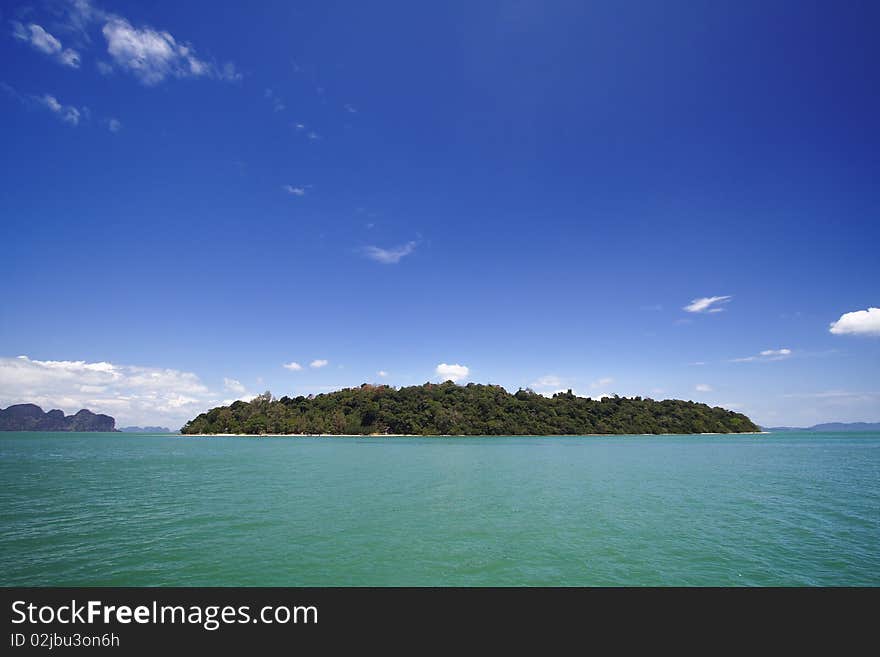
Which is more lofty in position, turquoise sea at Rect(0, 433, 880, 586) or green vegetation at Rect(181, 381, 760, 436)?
green vegetation at Rect(181, 381, 760, 436)

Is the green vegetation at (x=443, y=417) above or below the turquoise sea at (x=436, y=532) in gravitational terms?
above

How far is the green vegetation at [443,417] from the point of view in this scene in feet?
572

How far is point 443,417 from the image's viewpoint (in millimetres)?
171750

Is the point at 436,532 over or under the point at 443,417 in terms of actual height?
under

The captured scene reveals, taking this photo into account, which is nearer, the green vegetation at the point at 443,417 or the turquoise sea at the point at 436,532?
the turquoise sea at the point at 436,532

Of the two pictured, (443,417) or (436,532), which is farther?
(443,417)

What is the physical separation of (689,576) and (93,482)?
151ft

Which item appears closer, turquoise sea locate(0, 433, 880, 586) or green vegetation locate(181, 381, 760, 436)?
turquoise sea locate(0, 433, 880, 586)

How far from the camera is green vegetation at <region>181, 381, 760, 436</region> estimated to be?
174 metres

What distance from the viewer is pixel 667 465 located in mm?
54875

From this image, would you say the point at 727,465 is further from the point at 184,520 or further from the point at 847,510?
the point at 184,520
